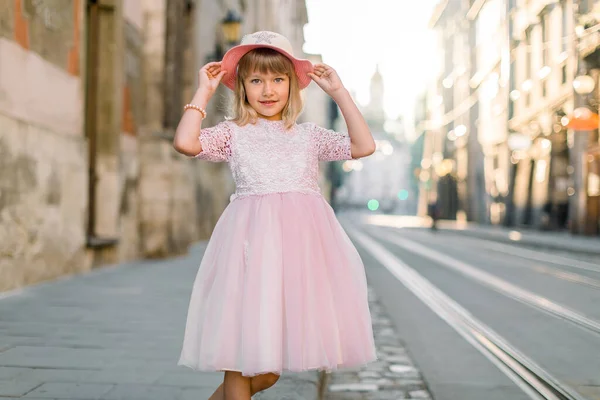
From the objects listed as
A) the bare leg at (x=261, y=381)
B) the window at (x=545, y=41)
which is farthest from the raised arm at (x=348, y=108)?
the window at (x=545, y=41)

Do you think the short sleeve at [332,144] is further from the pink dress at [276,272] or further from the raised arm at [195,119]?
the raised arm at [195,119]

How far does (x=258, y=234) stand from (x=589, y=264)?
449 inches

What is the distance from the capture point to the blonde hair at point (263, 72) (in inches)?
105

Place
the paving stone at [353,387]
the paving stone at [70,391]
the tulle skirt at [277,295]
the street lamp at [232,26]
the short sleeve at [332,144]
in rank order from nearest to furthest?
1. the tulle skirt at [277,295]
2. the short sleeve at [332,144]
3. the paving stone at [70,391]
4. the paving stone at [353,387]
5. the street lamp at [232,26]

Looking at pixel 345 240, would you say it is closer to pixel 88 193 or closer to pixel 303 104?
pixel 303 104

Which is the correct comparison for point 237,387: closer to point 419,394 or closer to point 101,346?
point 419,394

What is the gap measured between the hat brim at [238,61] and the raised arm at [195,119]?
0.13 ft

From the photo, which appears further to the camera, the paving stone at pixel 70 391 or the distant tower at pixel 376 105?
the distant tower at pixel 376 105

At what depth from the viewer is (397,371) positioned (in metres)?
4.31

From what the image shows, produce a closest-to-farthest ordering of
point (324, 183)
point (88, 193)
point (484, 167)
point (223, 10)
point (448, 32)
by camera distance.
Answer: point (88, 193)
point (223, 10)
point (484, 167)
point (448, 32)
point (324, 183)

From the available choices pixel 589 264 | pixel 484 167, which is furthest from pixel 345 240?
pixel 484 167

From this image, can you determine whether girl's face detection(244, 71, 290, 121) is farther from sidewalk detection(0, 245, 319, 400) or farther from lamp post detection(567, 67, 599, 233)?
lamp post detection(567, 67, 599, 233)

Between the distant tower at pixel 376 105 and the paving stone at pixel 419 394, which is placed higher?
the distant tower at pixel 376 105

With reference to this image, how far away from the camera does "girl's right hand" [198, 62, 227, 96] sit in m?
2.66
